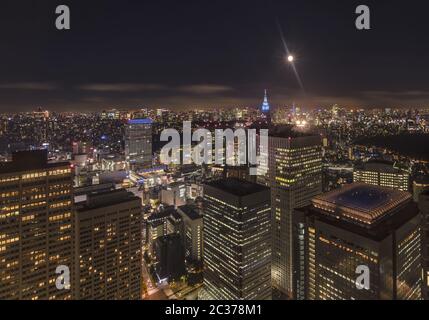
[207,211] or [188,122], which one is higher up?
[188,122]

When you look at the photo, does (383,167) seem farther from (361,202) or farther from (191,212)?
(361,202)

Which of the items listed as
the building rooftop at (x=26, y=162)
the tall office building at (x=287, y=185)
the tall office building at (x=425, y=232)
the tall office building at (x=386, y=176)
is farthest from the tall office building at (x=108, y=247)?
the tall office building at (x=386, y=176)

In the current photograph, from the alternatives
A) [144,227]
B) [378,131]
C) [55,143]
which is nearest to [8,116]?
[55,143]

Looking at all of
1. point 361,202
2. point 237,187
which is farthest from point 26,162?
point 361,202

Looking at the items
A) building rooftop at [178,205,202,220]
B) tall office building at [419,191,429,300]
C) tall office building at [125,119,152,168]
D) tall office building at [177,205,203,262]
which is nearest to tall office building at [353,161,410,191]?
tall office building at [419,191,429,300]

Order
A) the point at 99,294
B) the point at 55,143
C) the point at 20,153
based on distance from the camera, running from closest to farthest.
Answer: the point at 20,153 < the point at 99,294 < the point at 55,143
